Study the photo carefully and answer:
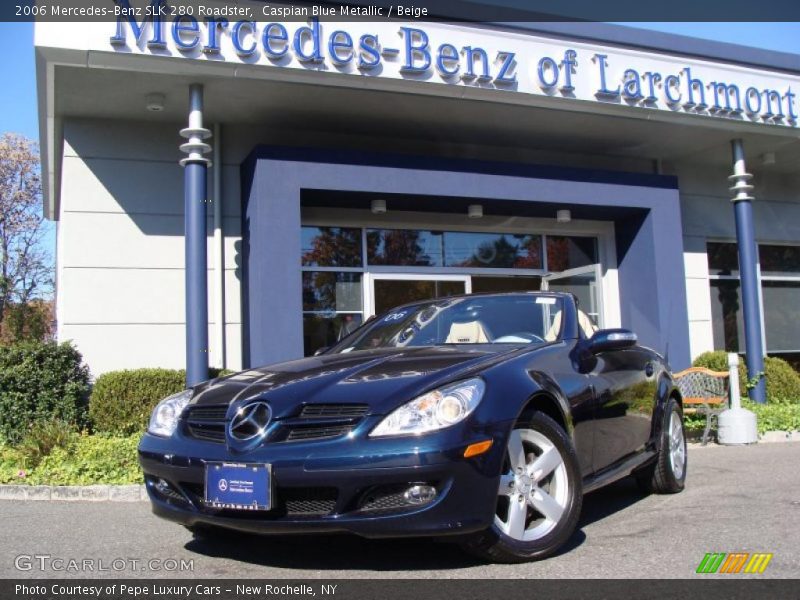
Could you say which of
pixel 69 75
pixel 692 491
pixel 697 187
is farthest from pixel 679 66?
pixel 69 75

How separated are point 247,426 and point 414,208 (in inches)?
313

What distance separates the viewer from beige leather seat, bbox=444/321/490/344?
4.66 m

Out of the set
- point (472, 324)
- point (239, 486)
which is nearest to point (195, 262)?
point (472, 324)

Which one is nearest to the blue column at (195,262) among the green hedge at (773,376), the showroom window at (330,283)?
the showroom window at (330,283)

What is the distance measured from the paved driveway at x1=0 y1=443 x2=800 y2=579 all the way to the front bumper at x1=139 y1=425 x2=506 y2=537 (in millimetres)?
354

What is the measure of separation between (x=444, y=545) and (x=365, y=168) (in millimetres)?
6709

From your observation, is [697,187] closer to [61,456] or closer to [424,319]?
[424,319]

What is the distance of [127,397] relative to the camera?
28.6 ft

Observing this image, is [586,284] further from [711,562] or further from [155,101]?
[711,562]

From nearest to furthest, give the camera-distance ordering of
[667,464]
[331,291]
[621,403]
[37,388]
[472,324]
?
[621,403], [472,324], [667,464], [37,388], [331,291]

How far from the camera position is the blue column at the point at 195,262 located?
28.2 ft

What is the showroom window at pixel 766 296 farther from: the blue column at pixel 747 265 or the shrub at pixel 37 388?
the shrub at pixel 37 388

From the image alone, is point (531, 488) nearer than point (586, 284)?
Yes

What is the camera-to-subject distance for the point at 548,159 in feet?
40.2
